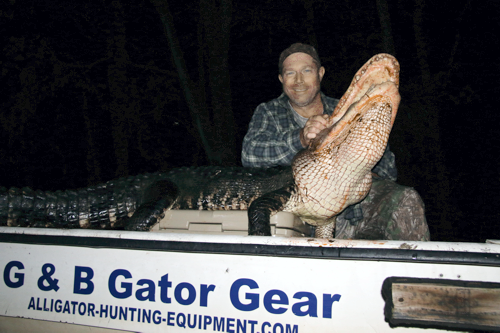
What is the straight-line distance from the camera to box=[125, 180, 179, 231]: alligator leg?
252 cm

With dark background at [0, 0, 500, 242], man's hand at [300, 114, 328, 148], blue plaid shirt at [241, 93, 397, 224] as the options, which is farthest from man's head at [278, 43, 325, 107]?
dark background at [0, 0, 500, 242]

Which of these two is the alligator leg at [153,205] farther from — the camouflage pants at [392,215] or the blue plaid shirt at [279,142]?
the camouflage pants at [392,215]

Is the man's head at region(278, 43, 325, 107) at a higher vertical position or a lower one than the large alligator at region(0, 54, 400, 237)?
higher

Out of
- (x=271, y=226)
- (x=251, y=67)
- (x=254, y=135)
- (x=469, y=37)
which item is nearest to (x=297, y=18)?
(x=251, y=67)

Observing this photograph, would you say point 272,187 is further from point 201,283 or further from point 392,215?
point 201,283

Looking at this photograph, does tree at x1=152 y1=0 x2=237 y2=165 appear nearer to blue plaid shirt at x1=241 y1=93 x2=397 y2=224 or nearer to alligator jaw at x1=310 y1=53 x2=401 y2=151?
blue plaid shirt at x1=241 y1=93 x2=397 y2=224

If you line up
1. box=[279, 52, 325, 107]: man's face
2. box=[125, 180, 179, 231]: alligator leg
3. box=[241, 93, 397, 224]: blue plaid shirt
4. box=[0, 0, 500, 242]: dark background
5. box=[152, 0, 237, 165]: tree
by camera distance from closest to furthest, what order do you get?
box=[125, 180, 179, 231]: alligator leg
box=[241, 93, 397, 224]: blue plaid shirt
box=[279, 52, 325, 107]: man's face
box=[0, 0, 500, 242]: dark background
box=[152, 0, 237, 165]: tree

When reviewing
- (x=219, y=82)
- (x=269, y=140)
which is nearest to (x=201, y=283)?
(x=269, y=140)

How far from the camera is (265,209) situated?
7.50 ft

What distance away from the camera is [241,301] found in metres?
1.31

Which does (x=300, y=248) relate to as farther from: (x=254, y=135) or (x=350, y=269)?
(x=254, y=135)

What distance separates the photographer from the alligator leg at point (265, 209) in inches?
83.7

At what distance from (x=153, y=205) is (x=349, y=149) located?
1.39 m

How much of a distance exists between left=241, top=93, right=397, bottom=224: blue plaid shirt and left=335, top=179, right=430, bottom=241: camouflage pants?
0.10 m
